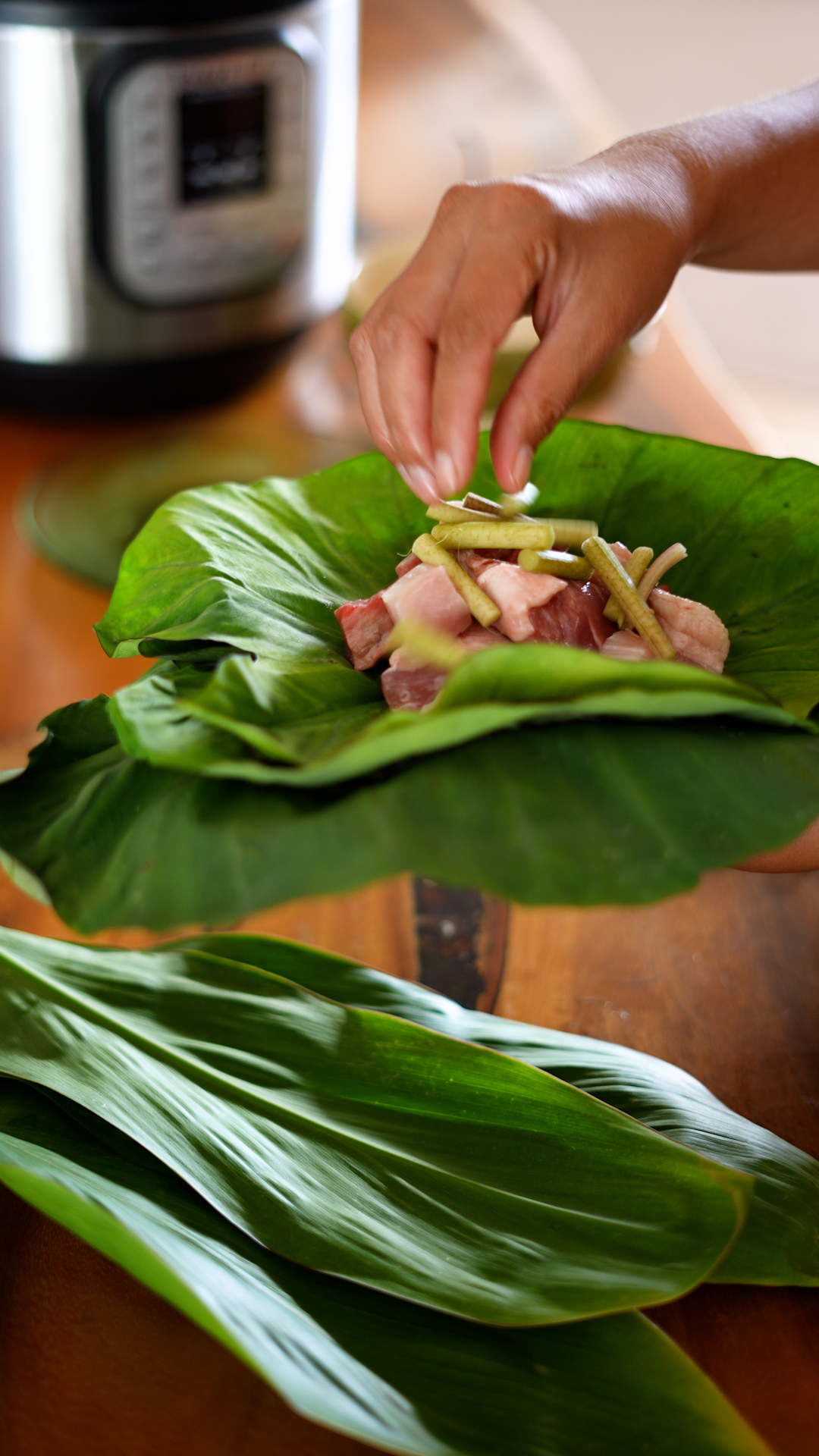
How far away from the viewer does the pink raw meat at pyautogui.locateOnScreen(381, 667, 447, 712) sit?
1.86 feet

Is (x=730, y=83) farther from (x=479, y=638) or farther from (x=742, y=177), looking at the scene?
(x=479, y=638)

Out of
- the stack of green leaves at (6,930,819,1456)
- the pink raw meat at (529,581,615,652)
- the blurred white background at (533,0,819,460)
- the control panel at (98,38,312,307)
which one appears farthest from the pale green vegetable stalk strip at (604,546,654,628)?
the blurred white background at (533,0,819,460)

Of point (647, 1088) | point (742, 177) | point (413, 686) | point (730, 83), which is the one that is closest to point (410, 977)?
point (647, 1088)

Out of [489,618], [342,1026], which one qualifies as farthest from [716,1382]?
[489,618]

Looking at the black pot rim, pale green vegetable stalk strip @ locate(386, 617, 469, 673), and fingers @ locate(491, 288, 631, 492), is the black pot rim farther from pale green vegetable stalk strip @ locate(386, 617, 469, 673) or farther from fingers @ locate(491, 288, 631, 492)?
pale green vegetable stalk strip @ locate(386, 617, 469, 673)

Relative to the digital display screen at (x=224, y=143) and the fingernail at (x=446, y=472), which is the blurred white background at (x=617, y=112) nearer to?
the digital display screen at (x=224, y=143)

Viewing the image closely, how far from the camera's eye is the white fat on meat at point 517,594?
1.89 feet

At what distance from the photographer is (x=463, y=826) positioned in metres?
0.46

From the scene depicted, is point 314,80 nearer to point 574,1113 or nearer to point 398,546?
point 398,546

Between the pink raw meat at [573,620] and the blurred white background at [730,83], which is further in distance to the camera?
the blurred white background at [730,83]

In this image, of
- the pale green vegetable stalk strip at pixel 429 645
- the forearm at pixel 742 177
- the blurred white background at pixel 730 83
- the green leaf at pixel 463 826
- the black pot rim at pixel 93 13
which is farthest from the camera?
the blurred white background at pixel 730 83

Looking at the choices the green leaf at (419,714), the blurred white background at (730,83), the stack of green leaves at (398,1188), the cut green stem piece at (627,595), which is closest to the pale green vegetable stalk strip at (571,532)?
the cut green stem piece at (627,595)

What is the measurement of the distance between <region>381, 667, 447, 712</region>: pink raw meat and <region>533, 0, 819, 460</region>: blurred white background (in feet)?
7.66

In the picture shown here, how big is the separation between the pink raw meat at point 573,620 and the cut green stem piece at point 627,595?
0.01m
